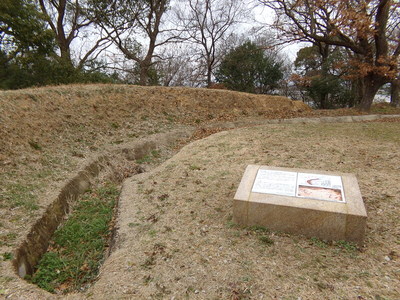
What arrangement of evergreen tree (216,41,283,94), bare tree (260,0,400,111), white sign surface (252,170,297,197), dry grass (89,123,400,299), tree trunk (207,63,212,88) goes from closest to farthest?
1. dry grass (89,123,400,299)
2. white sign surface (252,170,297,197)
3. bare tree (260,0,400,111)
4. evergreen tree (216,41,283,94)
5. tree trunk (207,63,212,88)

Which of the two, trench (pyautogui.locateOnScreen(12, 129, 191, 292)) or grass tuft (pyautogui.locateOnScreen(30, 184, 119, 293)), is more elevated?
trench (pyautogui.locateOnScreen(12, 129, 191, 292))

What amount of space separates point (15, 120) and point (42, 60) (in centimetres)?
612

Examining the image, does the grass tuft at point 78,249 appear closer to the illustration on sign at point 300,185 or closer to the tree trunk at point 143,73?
the illustration on sign at point 300,185

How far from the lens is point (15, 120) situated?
5.70 m

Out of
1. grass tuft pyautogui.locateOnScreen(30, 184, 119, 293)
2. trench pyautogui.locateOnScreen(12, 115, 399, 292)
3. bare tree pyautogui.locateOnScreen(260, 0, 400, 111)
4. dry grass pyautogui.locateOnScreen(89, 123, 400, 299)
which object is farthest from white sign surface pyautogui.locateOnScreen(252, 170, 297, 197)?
bare tree pyautogui.locateOnScreen(260, 0, 400, 111)

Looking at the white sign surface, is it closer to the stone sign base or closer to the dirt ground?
the stone sign base

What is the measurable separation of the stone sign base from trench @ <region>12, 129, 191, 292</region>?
1.81 meters

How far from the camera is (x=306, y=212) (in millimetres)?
2820

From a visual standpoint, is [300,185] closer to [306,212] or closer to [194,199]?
[306,212]

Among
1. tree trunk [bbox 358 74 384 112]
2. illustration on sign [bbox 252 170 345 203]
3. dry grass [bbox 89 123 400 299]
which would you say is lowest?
dry grass [bbox 89 123 400 299]

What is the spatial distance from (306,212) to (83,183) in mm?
4090

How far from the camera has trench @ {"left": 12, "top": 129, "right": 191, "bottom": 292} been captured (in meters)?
3.13

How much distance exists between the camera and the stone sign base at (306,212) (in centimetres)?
274

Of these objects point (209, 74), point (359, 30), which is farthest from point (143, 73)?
point (359, 30)
